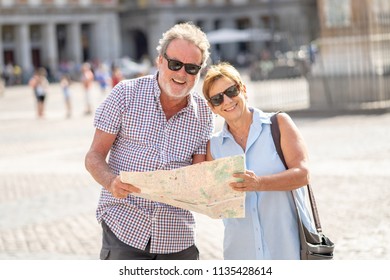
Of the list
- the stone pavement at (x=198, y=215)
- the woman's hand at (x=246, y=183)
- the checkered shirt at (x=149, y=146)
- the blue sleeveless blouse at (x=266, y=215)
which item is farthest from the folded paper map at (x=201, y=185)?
the stone pavement at (x=198, y=215)

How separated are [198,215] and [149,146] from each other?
4.43 meters

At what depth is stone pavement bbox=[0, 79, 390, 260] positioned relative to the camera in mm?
6977

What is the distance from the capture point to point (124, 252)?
12.6 feet

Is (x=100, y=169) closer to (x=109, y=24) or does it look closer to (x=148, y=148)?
(x=148, y=148)

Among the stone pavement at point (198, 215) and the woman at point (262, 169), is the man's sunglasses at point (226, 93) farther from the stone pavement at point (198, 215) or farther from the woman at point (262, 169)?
the stone pavement at point (198, 215)

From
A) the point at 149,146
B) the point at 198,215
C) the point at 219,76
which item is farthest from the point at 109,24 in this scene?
the point at 219,76

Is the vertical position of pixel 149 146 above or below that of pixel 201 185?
above

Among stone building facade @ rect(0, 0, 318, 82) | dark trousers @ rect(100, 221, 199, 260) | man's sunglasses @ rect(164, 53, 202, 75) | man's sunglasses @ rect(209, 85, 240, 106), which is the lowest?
dark trousers @ rect(100, 221, 199, 260)

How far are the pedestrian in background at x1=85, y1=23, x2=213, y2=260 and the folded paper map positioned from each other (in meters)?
0.28

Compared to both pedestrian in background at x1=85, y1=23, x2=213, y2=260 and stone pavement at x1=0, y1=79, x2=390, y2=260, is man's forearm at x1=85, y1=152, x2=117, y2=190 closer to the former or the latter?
pedestrian in background at x1=85, y1=23, x2=213, y2=260

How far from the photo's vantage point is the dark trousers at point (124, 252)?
151 inches

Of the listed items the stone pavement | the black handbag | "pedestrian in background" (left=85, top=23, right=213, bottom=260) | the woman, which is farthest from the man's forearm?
the stone pavement

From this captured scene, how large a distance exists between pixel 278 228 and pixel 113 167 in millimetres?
808

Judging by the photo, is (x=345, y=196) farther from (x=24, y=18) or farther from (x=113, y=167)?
(x=24, y=18)
